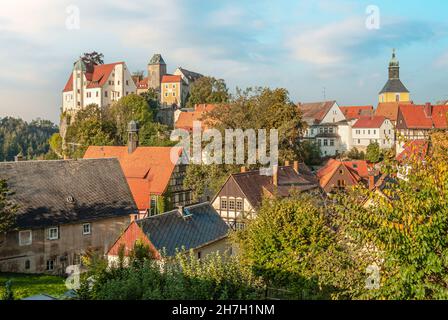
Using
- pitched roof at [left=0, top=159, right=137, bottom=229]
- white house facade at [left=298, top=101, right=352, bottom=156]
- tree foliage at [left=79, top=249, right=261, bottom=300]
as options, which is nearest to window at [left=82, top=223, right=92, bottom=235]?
pitched roof at [left=0, top=159, right=137, bottom=229]

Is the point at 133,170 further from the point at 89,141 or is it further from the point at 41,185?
the point at 89,141

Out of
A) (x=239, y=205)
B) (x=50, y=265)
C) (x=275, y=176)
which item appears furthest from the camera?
(x=275, y=176)

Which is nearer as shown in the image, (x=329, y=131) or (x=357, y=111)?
(x=329, y=131)

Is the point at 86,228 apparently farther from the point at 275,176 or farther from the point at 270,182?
the point at 275,176

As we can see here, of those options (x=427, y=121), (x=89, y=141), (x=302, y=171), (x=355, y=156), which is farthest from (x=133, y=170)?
(x=427, y=121)

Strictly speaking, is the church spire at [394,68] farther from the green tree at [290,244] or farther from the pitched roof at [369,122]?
the green tree at [290,244]

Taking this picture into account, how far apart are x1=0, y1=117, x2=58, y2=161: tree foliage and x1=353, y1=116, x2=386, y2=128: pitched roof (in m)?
81.5

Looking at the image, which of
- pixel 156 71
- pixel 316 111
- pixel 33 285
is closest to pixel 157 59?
pixel 156 71

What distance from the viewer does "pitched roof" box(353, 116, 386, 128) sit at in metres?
74.9

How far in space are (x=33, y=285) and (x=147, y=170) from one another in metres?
20.5

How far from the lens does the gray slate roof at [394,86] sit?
11206 cm

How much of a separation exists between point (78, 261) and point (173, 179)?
13.4 m

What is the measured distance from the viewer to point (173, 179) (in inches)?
1578

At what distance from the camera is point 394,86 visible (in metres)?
113
